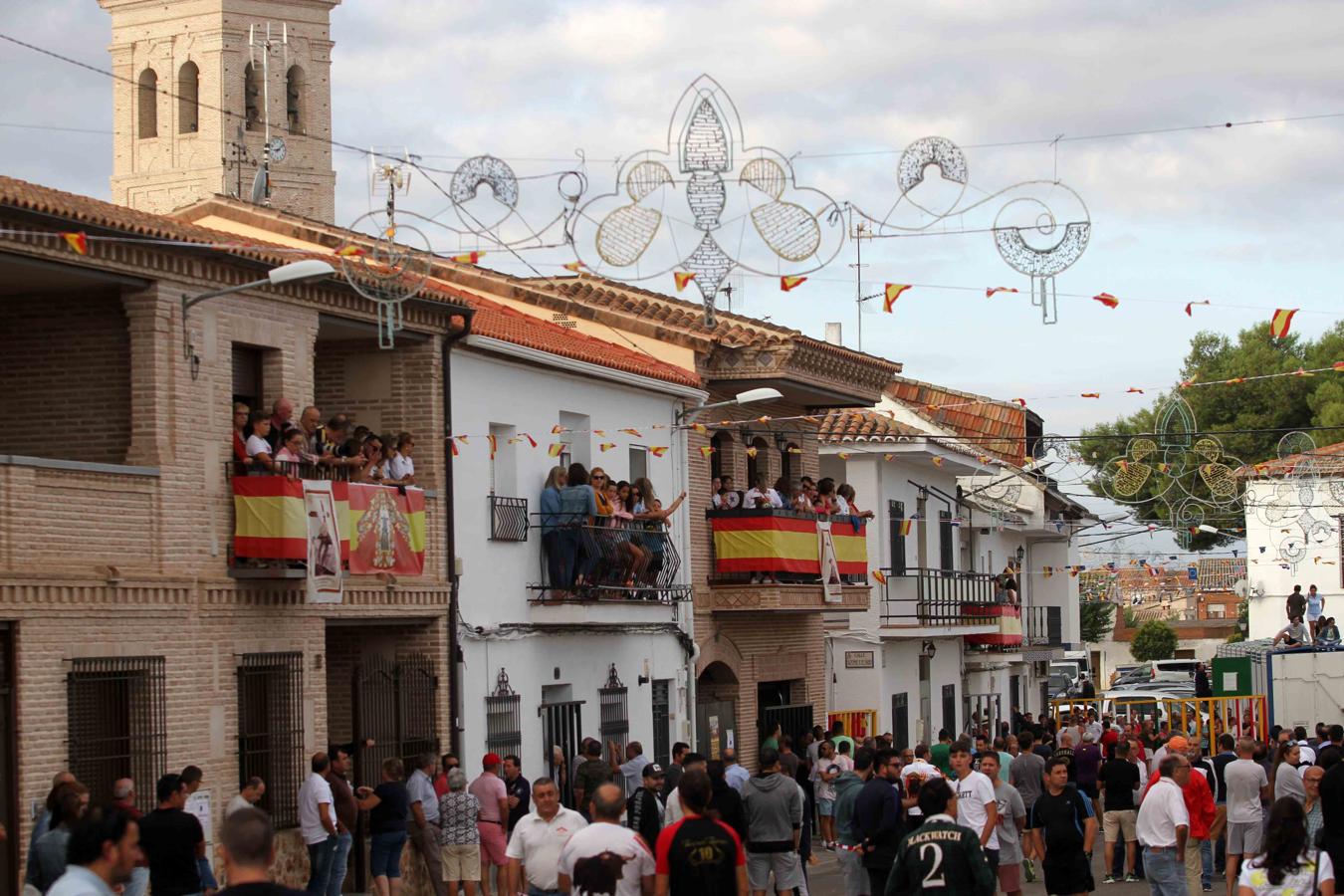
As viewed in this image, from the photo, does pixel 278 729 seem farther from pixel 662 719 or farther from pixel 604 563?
pixel 662 719

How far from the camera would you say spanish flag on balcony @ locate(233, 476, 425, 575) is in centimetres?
2048

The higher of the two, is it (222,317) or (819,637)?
(222,317)

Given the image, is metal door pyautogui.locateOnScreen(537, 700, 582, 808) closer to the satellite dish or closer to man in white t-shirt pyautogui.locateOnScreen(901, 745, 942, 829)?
man in white t-shirt pyautogui.locateOnScreen(901, 745, 942, 829)

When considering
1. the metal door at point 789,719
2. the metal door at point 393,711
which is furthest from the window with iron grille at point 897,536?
the metal door at point 393,711

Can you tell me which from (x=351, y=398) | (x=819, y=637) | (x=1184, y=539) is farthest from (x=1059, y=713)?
(x=351, y=398)

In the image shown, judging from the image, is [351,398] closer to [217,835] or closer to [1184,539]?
[217,835]

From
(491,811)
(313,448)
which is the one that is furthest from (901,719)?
(313,448)

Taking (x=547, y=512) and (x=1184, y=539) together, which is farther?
(x=1184, y=539)

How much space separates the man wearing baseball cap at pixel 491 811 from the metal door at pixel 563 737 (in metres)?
4.63

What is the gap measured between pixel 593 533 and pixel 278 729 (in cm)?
629

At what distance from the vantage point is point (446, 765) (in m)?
20.4

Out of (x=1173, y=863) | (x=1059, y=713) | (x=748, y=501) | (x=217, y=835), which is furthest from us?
(x=1059, y=713)

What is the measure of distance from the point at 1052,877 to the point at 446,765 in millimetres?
6153

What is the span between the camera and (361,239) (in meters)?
29.1
